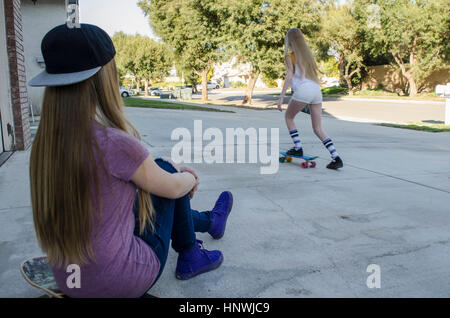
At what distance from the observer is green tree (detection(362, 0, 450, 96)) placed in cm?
3064

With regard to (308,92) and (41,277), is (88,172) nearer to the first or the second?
(41,277)

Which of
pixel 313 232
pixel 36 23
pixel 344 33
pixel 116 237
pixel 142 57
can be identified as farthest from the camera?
pixel 142 57

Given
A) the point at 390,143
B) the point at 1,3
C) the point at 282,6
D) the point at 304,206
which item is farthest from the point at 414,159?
the point at 282,6

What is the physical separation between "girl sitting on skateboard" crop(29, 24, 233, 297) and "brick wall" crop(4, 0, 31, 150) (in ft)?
18.5

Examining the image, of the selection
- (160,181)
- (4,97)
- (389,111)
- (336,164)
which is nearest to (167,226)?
(160,181)

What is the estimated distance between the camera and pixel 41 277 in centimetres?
200

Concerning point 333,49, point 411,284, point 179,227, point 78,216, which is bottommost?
point 411,284

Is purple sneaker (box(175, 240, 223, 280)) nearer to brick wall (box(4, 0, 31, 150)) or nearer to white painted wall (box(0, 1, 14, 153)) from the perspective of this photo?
white painted wall (box(0, 1, 14, 153))

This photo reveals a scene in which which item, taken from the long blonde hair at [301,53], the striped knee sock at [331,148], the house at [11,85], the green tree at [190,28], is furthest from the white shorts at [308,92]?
the green tree at [190,28]

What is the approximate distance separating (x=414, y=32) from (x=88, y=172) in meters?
36.8

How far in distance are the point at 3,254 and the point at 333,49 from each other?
39994mm

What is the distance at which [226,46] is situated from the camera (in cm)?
2153

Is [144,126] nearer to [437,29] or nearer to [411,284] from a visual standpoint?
[411,284]

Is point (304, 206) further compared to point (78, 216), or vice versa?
point (304, 206)
